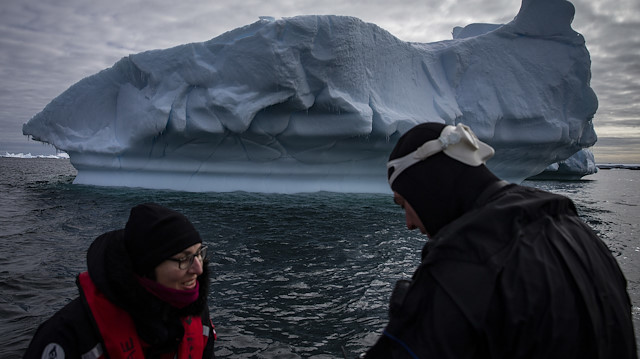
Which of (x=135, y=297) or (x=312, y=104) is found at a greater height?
(x=312, y=104)

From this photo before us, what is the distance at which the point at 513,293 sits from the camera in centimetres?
78

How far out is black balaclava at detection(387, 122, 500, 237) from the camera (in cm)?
100

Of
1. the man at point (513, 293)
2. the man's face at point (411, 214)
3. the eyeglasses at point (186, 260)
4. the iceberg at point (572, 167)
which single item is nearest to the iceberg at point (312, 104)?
the eyeglasses at point (186, 260)

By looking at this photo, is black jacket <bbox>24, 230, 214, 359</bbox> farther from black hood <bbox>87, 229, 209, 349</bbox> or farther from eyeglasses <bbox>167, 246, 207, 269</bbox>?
eyeglasses <bbox>167, 246, 207, 269</bbox>

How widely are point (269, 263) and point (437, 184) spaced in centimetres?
447

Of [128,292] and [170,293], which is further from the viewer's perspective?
[170,293]

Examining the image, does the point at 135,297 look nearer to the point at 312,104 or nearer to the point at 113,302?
the point at 113,302

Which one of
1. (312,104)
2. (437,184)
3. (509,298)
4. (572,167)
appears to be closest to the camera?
(509,298)

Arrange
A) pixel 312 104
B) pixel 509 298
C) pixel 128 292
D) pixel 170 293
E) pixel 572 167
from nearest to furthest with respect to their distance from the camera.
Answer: pixel 509 298
pixel 128 292
pixel 170 293
pixel 312 104
pixel 572 167

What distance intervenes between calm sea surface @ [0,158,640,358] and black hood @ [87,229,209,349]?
1557mm

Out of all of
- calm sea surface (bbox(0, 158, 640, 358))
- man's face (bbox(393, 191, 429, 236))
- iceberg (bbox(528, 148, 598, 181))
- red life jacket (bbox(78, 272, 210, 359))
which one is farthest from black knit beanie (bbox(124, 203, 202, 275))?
iceberg (bbox(528, 148, 598, 181))

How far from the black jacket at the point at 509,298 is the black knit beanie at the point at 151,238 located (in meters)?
0.96

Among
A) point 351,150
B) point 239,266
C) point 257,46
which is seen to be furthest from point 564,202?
point 351,150

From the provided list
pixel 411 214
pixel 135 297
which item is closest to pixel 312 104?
pixel 135 297
